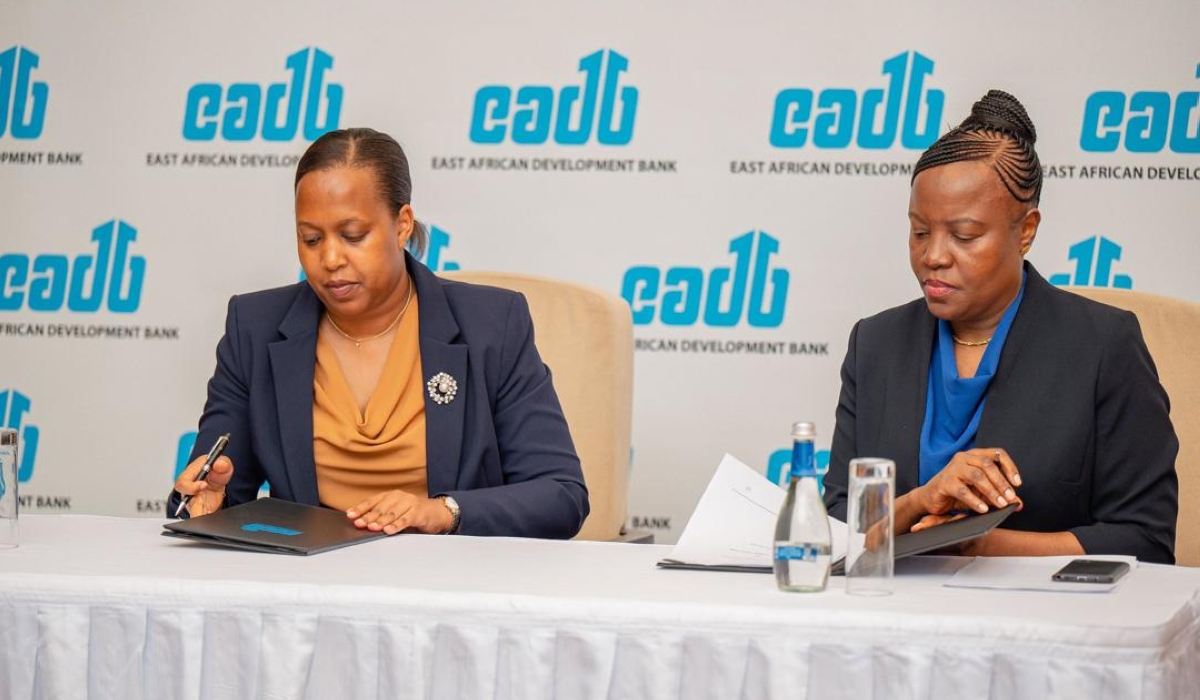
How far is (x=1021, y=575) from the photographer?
1746 mm

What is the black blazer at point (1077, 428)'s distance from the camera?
2.20 m

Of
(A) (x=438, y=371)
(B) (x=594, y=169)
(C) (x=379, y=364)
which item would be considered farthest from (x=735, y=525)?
(B) (x=594, y=169)

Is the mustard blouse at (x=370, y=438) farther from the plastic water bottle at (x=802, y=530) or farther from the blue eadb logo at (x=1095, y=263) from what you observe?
the blue eadb logo at (x=1095, y=263)

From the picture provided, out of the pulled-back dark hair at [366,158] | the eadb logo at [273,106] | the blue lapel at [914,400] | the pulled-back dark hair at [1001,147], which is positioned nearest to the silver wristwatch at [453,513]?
the pulled-back dark hair at [366,158]

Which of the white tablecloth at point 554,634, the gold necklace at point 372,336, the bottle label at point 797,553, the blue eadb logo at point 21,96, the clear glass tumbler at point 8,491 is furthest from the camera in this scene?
the blue eadb logo at point 21,96

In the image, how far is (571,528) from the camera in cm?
249

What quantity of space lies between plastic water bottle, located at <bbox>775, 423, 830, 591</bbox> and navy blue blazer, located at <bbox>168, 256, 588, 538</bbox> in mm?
827

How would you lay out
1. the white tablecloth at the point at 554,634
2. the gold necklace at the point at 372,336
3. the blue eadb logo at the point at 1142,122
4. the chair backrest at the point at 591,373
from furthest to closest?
the blue eadb logo at the point at 1142,122
the chair backrest at the point at 591,373
the gold necklace at the point at 372,336
the white tablecloth at the point at 554,634

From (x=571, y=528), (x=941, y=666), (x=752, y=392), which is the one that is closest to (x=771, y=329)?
(x=752, y=392)

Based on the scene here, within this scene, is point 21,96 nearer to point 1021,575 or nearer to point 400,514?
point 400,514

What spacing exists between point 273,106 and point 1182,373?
2.64 metres

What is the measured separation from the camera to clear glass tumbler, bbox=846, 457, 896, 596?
162 centimetres

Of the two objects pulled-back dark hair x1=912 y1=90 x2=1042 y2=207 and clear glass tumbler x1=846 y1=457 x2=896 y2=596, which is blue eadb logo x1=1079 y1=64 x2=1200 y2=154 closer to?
pulled-back dark hair x1=912 y1=90 x2=1042 y2=207

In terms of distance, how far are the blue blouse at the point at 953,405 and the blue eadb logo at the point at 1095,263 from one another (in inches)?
54.2
